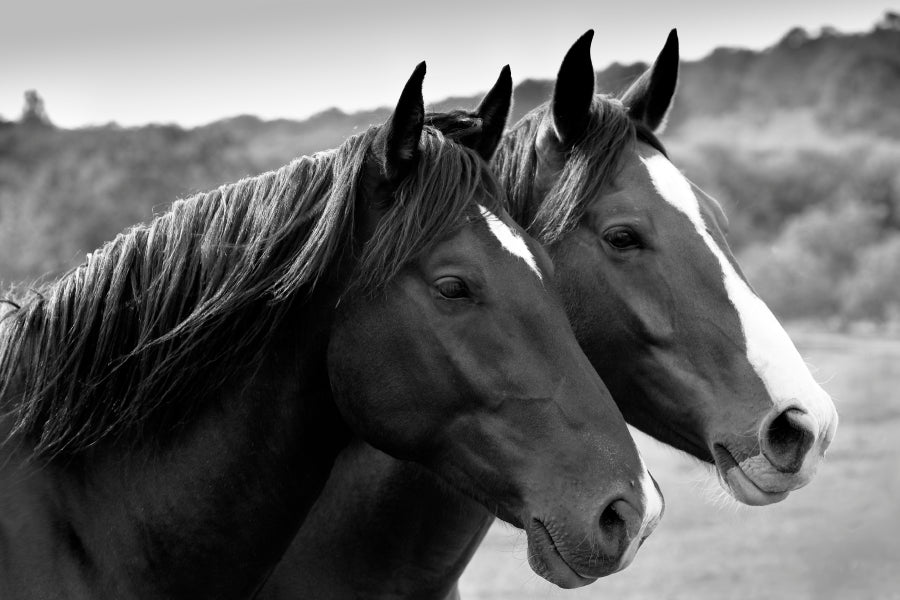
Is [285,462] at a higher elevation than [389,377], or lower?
lower

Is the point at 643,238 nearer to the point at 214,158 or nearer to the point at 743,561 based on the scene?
the point at 743,561

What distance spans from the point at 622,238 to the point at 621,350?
0.35 meters

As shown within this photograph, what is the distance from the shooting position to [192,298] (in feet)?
8.21

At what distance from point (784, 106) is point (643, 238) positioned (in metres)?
17.1

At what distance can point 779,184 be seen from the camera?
17500 millimetres

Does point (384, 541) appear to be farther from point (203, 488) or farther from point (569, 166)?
point (569, 166)

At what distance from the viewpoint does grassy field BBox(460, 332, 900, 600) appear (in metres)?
→ 9.12

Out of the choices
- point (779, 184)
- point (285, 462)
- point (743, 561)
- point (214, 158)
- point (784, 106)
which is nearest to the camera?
point (285, 462)

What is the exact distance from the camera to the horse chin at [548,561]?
223 centimetres

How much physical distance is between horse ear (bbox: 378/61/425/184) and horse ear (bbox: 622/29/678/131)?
1302 mm

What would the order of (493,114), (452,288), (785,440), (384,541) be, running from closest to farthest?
(452,288)
(785,440)
(493,114)
(384,541)

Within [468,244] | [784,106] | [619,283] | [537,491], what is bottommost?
[784,106]

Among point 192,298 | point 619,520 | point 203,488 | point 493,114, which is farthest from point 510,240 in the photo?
point 203,488

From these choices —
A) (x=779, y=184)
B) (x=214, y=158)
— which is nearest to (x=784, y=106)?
(x=779, y=184)
